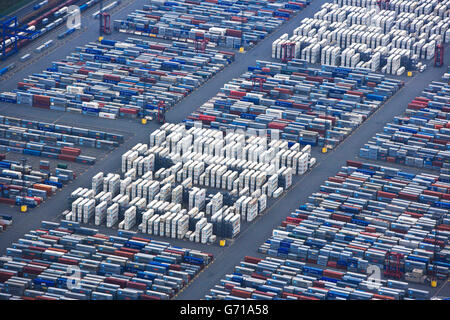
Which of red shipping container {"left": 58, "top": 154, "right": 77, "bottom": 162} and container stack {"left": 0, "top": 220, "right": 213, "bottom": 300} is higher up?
red shipping container {"left": 58, "top": 154, "right": 77, "bottom": 162}

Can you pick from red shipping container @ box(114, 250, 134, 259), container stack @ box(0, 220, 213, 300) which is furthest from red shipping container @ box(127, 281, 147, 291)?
red shipping container @ box(114, 250, 134, 259)

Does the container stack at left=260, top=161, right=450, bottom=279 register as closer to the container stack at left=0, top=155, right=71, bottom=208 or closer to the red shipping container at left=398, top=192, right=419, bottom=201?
the red shipping container at left=398, top=192, right=419, bottom=201

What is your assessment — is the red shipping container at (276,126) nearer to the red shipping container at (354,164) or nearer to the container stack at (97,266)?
the red shipping container at (354,164)

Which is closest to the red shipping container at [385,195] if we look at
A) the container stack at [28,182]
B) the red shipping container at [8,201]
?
the container stack at [28,182]

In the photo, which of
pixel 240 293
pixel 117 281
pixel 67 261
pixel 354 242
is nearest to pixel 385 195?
pixel 354 242

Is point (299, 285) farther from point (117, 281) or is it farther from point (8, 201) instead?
point (8, 201)

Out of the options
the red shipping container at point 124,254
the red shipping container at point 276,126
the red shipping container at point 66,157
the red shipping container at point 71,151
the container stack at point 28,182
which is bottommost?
the red shipping container at point 124,254
